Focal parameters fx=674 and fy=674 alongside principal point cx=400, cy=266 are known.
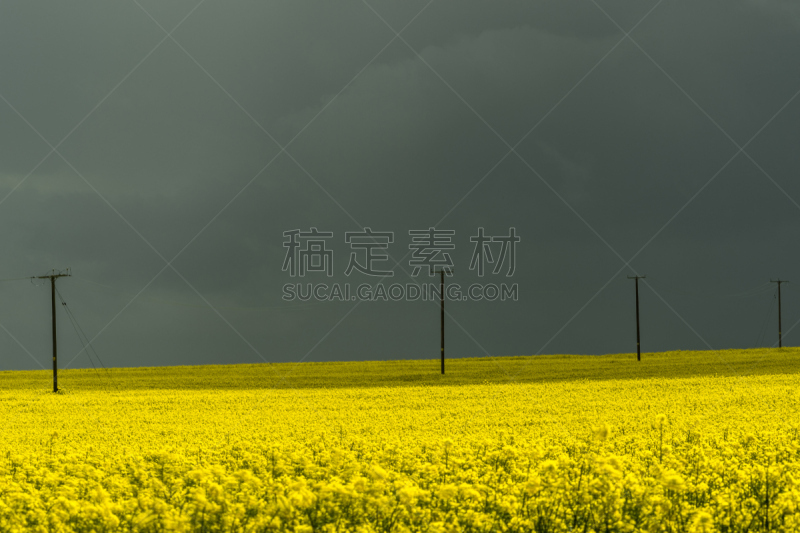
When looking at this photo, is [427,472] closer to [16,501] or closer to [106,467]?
[16,501]

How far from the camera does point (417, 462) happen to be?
32.0 ft

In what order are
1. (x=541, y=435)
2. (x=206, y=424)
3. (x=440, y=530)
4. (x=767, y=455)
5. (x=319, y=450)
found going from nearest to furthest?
1. (x=440, y=530)
2. (x=767, y=455)
3. (x=319, y=450)
4. (x=541, y=435)
5. (x=206, y=424)

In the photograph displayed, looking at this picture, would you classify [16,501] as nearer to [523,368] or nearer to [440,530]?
[440,530]

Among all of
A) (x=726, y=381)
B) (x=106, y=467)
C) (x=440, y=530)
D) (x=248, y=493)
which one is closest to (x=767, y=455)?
(x=440, y=530)

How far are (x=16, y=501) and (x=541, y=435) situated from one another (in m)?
11.1

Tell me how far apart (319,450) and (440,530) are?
766 cm

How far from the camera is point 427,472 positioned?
912 centimetres

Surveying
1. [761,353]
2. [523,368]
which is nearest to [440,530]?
[523,368]

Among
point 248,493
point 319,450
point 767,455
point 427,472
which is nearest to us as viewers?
point 248,493

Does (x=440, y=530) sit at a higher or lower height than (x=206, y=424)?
higher

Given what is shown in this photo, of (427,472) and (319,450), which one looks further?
(319,450)

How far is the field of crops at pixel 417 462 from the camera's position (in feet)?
22.8

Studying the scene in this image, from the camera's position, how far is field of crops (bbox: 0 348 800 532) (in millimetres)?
6941

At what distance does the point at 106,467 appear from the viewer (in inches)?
449
